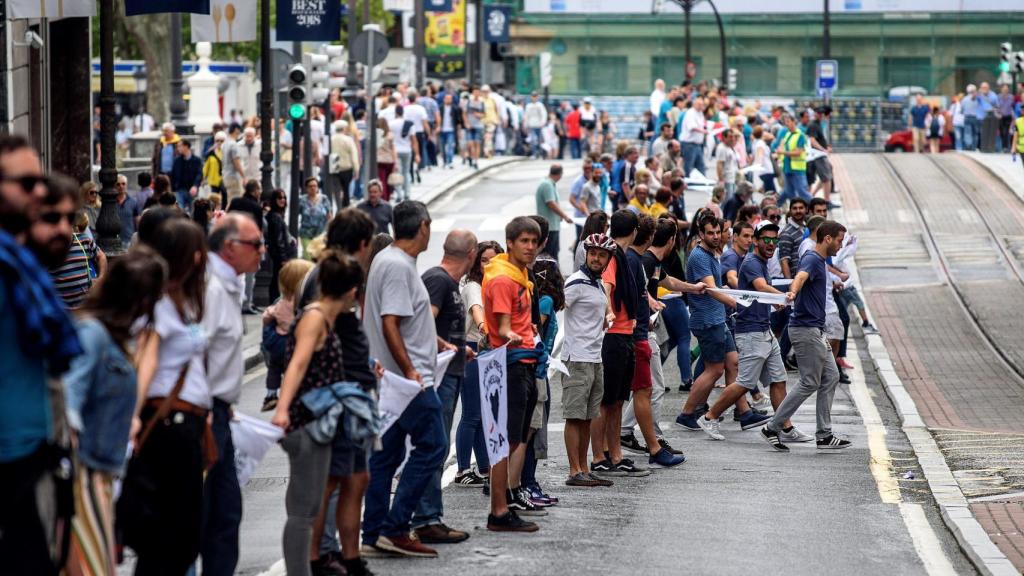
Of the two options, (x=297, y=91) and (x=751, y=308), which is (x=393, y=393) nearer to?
(x=751, y=308)

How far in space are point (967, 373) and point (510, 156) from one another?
30556 mm

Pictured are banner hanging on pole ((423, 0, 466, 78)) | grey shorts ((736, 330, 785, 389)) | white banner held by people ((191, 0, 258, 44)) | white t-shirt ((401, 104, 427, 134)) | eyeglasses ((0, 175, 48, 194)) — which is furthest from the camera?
banner hanging on pole ((423, 0, 466, 78))

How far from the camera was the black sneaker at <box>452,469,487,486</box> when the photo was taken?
1122 centimetres

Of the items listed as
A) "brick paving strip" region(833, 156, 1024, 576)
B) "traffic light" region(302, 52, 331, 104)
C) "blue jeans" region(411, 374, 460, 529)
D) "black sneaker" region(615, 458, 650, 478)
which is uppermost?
"traffic light" region(302, 52, 331, 104)

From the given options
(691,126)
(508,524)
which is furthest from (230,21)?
(508,524)

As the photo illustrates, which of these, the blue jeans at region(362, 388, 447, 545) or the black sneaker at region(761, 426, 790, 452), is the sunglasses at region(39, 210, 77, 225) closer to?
the blue jeans at region(362, 388, 447, 545)

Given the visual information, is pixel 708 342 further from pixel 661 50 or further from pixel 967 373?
pixel 661 50

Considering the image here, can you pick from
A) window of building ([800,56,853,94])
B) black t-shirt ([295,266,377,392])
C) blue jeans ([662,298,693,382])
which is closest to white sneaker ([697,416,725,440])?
blue jeans ([662,298,693,382])

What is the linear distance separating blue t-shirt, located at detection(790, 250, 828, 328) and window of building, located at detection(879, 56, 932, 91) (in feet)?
184

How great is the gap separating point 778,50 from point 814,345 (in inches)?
2348

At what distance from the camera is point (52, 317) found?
17.2 feet

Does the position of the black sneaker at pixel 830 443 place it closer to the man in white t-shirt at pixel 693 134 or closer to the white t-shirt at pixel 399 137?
the man in white t-shirt at pixel 693 134

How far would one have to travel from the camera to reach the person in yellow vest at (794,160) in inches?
1185

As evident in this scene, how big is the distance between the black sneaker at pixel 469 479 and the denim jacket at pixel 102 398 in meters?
5.44
